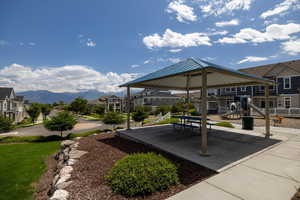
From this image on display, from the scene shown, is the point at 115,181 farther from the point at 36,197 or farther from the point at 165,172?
the point at 36,197

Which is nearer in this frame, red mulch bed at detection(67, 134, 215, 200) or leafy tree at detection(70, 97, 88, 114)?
red mulch bed at detection(67, 134, 215, 200)

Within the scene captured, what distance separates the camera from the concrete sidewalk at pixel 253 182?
2926 mm

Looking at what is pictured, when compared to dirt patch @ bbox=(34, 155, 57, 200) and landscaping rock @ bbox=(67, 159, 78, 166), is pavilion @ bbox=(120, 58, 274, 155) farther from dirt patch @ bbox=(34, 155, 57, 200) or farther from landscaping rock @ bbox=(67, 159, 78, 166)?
→ dirt patch @ bbox=(34, 155, 57, 200)

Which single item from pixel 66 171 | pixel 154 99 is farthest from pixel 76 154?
pixel 154 99

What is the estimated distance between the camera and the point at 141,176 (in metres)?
3.19

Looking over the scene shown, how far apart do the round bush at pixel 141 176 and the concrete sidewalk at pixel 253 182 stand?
438 millimetres

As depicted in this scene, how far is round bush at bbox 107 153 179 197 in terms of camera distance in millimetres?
3086

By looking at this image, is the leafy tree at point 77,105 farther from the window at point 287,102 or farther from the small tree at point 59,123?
the window at point 287,102

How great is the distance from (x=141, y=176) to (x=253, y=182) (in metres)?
2.66

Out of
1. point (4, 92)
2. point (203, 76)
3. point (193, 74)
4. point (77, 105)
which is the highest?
point (4, 92)

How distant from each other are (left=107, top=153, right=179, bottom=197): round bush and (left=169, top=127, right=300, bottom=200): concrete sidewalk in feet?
1.44

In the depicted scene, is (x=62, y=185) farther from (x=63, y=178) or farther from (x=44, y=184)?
(x=44, y=184)

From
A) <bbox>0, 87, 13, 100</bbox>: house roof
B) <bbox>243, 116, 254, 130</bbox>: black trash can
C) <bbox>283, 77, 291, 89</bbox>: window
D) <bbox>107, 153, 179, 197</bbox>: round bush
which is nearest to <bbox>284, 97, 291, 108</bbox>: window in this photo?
<bbox>283, 77, 291, 89</bbox>: window

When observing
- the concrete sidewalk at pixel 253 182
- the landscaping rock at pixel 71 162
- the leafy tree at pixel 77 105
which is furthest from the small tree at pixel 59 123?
the leafy tree at pixel 77 105
